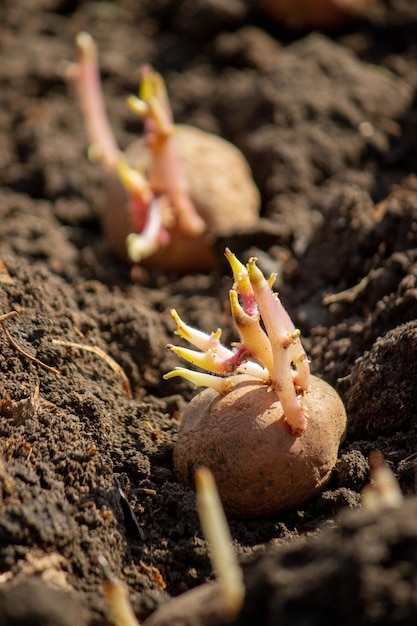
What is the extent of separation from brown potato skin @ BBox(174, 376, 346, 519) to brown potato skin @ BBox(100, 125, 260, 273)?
156cm

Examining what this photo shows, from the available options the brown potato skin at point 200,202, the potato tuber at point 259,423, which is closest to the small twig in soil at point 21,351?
the potato tuber at point 259,423

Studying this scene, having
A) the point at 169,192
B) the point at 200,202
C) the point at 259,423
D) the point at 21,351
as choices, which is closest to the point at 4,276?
the point at 21,351

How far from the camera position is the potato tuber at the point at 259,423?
1.88 meters

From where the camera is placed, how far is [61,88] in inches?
187

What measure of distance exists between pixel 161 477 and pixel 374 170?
238 centimetres

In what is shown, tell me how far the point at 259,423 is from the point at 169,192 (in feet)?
5.55

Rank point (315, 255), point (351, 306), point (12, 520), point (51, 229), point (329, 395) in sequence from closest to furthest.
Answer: point (12, 520) → point (329, 395) → point (351, 306) → point (315, 255) → point (51, 229)

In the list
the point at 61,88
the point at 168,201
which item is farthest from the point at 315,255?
the point at 61,88

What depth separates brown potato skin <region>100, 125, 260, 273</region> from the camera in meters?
3.45

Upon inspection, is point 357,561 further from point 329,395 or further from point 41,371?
point 41,371

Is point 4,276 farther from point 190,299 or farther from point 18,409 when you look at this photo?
point 190,299

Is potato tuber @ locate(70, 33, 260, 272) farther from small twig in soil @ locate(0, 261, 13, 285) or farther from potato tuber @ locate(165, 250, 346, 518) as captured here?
potato tuber @ locate(165, 250, 346, 518)

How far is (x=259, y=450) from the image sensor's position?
192 cm

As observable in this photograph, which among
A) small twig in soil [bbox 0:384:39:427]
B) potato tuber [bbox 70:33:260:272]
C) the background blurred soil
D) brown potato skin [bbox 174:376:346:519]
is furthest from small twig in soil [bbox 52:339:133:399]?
potato tuber [bbox 70:33:260:272]
